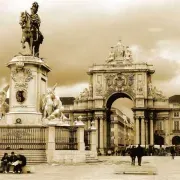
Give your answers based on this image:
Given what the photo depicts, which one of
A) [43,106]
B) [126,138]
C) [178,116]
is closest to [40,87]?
[43,106]

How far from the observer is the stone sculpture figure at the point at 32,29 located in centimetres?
2750

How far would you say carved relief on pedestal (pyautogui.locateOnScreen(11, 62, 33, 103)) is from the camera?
26.2 meters

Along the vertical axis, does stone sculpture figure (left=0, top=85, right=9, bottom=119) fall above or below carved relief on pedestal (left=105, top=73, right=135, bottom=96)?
below

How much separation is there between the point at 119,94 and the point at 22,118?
68576 mm

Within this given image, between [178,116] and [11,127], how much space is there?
242ft

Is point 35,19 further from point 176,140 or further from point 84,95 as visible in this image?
point 176,140

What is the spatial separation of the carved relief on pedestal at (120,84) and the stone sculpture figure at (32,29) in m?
64.4

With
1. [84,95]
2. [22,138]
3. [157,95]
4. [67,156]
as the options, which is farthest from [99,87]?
[22,138]

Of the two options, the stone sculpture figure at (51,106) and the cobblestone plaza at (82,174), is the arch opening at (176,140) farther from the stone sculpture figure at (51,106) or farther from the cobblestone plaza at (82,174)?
the cobblestone plaza at (82,174)

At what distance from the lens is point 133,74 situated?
92.5 metres

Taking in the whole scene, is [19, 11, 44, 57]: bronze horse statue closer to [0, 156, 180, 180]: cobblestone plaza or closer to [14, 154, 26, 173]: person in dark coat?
[0, 156, 180, 180]: cobblestone plaza

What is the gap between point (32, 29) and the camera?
27578 mm

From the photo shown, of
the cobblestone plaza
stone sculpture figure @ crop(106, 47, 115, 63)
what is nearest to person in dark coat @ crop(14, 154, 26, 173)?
the cobblestone plaza

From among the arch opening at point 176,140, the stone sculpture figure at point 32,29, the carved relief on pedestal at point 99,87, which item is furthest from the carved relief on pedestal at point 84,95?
the stone sculpture figure at point 32,29
